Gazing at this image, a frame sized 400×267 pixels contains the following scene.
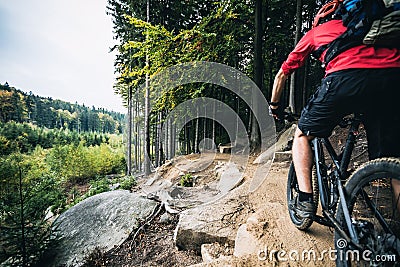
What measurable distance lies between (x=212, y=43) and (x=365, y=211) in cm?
816

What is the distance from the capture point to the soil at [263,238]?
210 centimetres

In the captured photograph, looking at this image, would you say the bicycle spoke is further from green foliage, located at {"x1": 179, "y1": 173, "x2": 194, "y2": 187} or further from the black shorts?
green foliage, located at {"x1": 179, "y1": 173, "x2": 194, "y2": 187}

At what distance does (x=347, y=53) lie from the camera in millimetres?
1460

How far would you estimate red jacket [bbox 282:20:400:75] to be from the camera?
54.3 inches

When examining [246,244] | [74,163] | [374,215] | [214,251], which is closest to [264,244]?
[246,244]

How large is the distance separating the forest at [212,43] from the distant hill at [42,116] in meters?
38.3

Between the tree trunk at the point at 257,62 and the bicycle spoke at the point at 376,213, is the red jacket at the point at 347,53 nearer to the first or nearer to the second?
the bicycle spoke at the point at 376,213

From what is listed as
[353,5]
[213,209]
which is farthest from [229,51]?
[353,5]

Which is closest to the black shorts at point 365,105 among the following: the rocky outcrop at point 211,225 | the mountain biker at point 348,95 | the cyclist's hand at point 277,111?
the mountain biker at point 348,95

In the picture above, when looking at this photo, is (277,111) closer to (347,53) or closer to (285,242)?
(347,53)

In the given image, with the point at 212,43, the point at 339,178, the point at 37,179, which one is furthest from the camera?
the point at 212,43

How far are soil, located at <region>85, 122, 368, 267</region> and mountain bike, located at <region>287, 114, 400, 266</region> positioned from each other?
0.53 m

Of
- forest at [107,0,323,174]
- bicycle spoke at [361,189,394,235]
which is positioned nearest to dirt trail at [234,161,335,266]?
bicycle spoke at [361,189,394,235]

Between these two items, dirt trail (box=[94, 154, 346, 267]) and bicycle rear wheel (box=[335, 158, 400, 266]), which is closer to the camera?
bicycle rear wheel (box=[335, 158, 400, 266])
